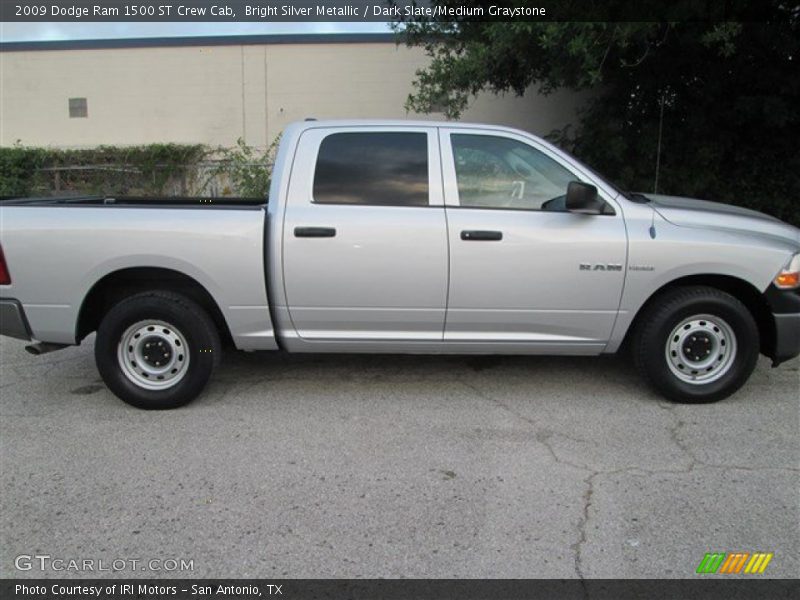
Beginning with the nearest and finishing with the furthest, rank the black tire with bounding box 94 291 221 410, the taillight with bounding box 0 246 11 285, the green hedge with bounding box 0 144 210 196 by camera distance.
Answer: the taillight with bounding box 0 246 11 285
the black tire with bounding box 94 291 221 410
the green hedge with bounding box 0 144 210 196

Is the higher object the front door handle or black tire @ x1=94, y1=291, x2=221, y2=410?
the front door handle

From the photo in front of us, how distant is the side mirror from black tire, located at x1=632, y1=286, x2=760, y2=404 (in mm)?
843

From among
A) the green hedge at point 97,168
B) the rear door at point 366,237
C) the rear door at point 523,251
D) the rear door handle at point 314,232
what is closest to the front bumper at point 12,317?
the rear door at point 366,237

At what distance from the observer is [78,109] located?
16766mm

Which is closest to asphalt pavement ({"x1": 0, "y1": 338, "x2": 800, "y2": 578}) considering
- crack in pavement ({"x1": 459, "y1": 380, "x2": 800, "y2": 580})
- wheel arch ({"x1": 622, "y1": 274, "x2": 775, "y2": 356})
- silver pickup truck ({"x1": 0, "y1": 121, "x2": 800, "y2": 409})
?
crack in pavement ({"x1": 459, "y1": 380, "x2": 800, "y2": 580})

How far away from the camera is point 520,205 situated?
4.38 metres

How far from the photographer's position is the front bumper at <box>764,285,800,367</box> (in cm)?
430

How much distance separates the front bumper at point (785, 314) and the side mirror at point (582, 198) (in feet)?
4.45

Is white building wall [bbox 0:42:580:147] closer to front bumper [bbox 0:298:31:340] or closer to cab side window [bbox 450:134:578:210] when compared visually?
cab side window [bbox 450:134:578:210]

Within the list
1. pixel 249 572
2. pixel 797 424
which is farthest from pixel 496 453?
pixel 797 424

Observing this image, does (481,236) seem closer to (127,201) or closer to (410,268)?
(410,268)

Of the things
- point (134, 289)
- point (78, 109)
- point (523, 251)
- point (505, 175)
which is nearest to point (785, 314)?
point (523, 251)

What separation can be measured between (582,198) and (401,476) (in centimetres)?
211
